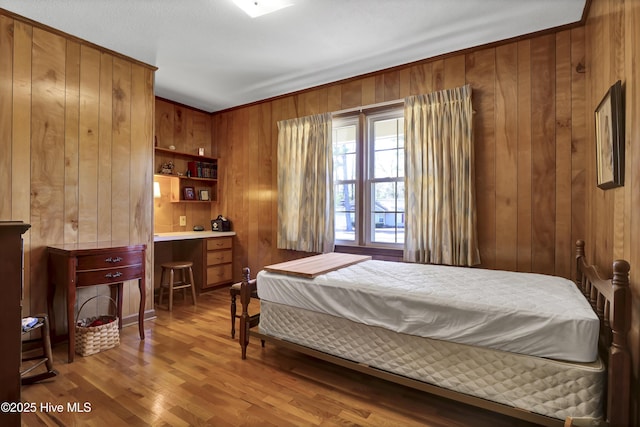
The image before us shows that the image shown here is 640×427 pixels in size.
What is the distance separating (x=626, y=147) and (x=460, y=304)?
1092 mm

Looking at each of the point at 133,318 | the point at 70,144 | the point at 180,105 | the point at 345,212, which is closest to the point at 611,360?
the point at 345,212

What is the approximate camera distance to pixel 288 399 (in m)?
1.94

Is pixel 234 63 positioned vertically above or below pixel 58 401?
above

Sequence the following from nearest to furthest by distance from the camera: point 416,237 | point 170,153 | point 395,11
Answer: point 395,11 < point 416,237 < point 170,153

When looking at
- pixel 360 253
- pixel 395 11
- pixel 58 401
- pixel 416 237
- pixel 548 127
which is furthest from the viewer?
pixel 360 253

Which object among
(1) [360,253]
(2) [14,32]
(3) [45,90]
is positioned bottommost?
(1) [360,253]

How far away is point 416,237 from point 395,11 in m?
1.95

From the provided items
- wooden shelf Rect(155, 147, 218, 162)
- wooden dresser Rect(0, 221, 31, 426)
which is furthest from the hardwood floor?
wooden shelf Rect(155, 147, 218, 162)

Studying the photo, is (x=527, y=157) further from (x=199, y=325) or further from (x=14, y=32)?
(x=14, y=32)

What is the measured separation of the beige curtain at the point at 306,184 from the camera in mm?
3760

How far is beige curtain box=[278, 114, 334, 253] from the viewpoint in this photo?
3760 mm

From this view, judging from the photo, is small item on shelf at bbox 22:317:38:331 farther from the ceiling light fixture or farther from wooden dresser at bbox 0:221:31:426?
the ceiling light fixture

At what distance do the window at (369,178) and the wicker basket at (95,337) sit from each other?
236 centimetres

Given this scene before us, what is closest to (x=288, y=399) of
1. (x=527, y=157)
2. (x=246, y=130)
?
(x=527, y=157)
